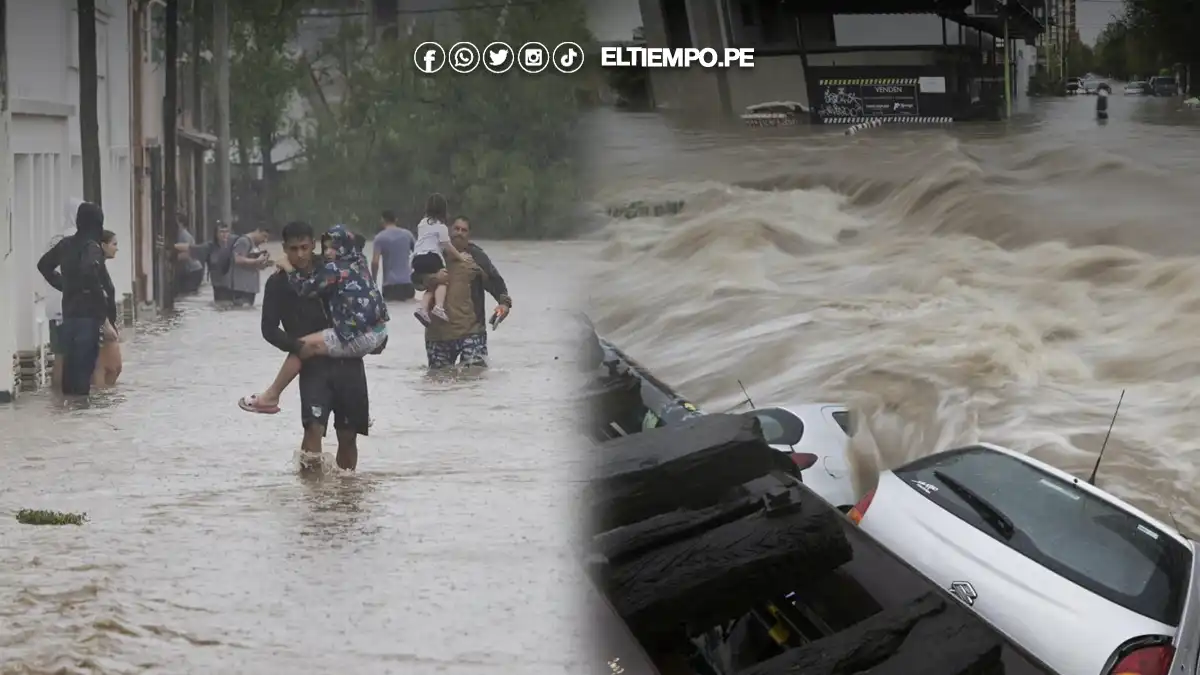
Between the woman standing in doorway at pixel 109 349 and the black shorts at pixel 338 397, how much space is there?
37 cm

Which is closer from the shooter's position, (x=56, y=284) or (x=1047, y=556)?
(x=1047, y=556)

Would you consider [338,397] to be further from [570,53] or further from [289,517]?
[570,53]

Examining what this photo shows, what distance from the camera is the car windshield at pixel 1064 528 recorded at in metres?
2.46

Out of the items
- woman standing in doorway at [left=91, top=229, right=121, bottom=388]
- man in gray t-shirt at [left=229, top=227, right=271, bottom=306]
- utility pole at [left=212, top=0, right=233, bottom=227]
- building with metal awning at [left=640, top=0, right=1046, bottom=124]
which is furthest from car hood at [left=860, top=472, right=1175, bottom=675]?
woman standing in doorway at [left=91, top=229, right=121, bottom=388]

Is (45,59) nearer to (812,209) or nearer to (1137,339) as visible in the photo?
(812,209)

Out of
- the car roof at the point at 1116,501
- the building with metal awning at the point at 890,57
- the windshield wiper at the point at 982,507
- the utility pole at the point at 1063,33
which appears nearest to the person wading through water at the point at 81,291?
→ the building with metal awning at the point at 890,57

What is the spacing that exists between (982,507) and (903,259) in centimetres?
50

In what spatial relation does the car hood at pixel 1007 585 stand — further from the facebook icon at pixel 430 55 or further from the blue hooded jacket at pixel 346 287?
the facebook icon at pixel 430 55

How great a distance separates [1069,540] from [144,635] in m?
1.64

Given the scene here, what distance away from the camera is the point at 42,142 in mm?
2625

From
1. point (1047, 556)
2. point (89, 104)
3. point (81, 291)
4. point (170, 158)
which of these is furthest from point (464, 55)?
point (1047, 556)

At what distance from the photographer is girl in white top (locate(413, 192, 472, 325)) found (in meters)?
2.67

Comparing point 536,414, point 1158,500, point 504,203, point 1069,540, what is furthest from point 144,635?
point 1158,500

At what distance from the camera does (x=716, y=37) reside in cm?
266
